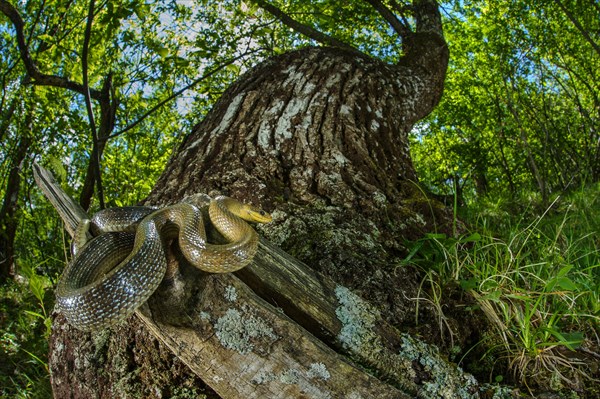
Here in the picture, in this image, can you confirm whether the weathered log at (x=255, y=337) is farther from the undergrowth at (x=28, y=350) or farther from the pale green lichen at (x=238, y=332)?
the undergrowth at (x=28, y=350)

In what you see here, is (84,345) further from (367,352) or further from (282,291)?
(367,352)

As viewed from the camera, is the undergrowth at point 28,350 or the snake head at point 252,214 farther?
the undergrowth at point 28,350

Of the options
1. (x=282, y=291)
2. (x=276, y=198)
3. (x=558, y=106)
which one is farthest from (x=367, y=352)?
(x=558, y=106)

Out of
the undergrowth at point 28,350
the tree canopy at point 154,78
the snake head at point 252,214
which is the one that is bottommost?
the undergrowth at point 28,350

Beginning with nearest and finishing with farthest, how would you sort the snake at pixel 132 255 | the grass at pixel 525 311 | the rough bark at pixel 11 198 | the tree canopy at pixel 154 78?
the snake at pixel 132 255 → the grass at pixel 525 311 → the tree canopy at pixel 154 78 → the rough bark at pixel 11 198

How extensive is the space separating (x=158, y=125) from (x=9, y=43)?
293cm

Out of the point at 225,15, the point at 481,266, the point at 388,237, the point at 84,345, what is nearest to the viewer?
the point at 84,345

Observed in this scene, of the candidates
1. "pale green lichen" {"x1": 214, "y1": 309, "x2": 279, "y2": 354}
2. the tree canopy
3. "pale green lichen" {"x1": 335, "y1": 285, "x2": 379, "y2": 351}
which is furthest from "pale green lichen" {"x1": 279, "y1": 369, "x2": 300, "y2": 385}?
the tree canopy

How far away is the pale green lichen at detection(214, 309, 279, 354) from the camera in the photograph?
166 cm

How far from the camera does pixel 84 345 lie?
2.24 metres

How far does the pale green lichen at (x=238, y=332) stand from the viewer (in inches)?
65.5

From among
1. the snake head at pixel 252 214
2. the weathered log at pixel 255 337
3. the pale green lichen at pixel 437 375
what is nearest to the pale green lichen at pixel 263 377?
the weathered log at pixel 255 337

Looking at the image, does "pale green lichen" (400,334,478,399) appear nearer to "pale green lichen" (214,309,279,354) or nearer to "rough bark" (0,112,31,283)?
"pale green lichen" (214,309,279,354)

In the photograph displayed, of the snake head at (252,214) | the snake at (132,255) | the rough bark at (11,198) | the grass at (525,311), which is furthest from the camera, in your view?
the rough bark at (11,198)
